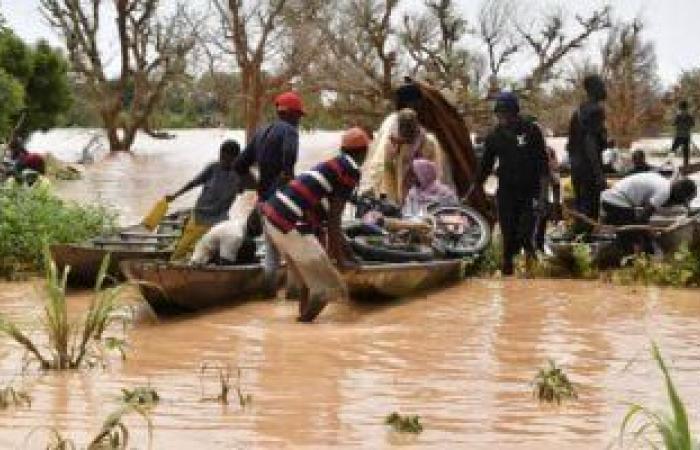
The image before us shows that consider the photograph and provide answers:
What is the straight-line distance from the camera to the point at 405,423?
5.87 m

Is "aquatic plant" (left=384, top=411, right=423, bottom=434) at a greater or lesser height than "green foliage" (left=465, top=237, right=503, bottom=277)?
greater

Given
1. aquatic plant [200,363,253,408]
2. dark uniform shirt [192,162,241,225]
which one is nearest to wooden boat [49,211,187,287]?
dark uniform shirt [192,162,241,225]

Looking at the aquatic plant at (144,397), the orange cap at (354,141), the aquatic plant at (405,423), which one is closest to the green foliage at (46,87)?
the orange cap at (354,141)

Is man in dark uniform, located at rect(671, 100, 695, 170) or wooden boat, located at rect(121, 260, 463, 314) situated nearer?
wooden boat, located at rect(121, 260, 463, 314)

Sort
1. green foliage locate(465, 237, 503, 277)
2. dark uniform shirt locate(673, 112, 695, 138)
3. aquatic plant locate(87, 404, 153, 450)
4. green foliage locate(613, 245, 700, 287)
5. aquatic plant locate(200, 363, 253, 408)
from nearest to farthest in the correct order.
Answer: aquatic plant locate(87, 404, 153, 450), aquatic plant locate(200, 363, 253, 408), green foliage locate(613, 245, 700, 287), green foliage locate(465, 237, 503, 277), dark uniform shirt locate(673, 112, 695, 138)

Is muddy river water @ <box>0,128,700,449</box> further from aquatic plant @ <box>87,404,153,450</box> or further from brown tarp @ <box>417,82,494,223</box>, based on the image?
brown tarp @ <box>417,82,494,223</box>

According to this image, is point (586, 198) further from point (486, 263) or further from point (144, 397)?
point (144, 397)

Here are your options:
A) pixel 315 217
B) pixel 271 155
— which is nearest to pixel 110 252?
pixel 271 155

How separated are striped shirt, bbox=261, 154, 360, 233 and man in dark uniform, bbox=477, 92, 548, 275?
10.5 feet

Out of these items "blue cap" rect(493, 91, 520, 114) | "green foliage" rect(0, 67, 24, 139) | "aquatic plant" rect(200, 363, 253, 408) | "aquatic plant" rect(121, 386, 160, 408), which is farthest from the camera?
"green foliage" rect(0, 67, 24, 139)

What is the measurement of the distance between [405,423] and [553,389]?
1.09 meters

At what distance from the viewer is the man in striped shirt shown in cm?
895

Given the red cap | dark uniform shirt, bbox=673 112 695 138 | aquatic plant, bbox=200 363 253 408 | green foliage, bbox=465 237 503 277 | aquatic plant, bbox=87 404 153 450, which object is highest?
the red cap

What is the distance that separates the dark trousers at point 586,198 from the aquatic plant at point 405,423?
7339 mm
